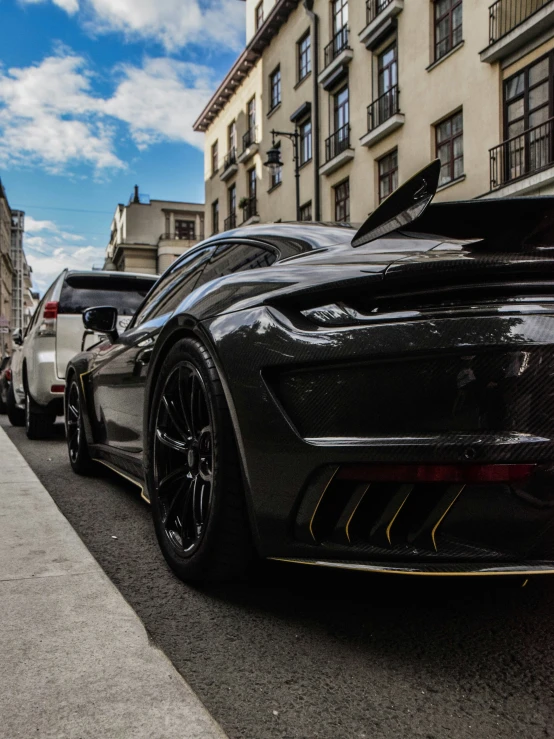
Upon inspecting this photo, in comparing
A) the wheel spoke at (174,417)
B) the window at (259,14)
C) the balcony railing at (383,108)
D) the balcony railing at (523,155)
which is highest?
the window at (259,14)

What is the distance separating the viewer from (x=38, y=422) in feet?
23.1

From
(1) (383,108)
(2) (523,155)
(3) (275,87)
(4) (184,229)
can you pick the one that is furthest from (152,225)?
(2) (523,155)

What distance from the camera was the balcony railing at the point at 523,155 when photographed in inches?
475

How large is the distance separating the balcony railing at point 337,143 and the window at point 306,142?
4.38 feet

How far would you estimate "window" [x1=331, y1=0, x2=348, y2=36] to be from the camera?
63.8 ft

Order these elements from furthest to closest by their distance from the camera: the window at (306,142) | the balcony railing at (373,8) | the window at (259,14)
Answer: the window at (259,14) → the window at (306,142) → the balcony railing at (373,8)

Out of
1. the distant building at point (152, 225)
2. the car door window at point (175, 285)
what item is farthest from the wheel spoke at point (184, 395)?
the distant building at point (152, 225)

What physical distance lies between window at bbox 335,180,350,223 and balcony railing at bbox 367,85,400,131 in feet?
6.64

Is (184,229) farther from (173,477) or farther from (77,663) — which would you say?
(77,663)

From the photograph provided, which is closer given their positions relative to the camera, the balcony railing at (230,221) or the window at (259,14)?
the window at (259,14)

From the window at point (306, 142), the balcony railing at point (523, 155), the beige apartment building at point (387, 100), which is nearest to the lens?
the balcony railing at point (523, 155)

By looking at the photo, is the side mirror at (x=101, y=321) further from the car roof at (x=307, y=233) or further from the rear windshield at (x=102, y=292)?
the rear windshield at (x=102, y=292)

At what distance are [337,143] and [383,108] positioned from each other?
243cm

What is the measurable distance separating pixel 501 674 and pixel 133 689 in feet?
2.90
